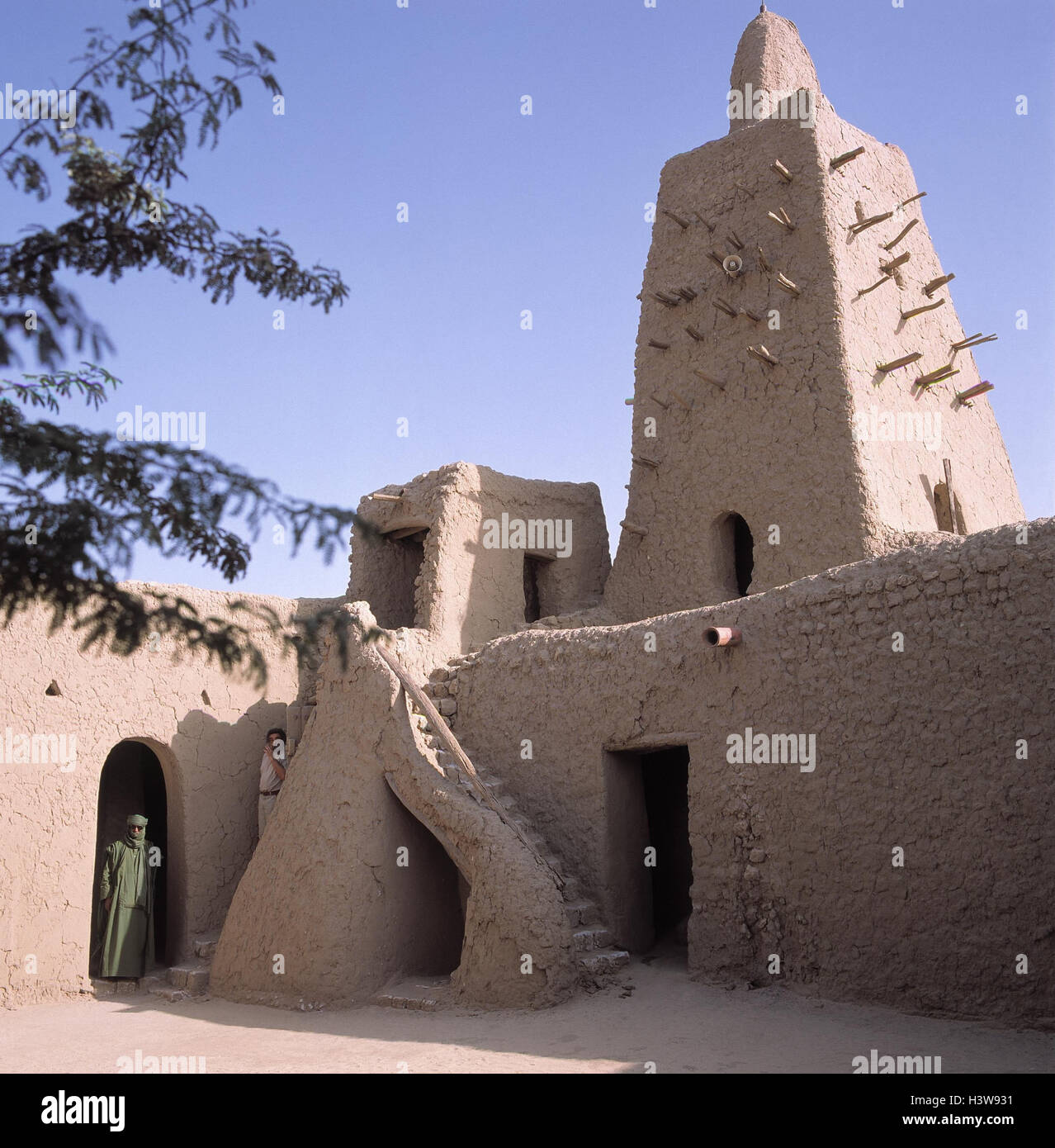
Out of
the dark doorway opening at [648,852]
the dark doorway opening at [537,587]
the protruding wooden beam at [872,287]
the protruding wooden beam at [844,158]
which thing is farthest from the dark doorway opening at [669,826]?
the protruding wooden beam at [844,158]

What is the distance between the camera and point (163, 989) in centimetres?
1078

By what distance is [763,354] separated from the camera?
505 inches

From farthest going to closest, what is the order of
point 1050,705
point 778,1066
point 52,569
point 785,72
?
point 785,72 → point 1050,705 → point 778,1066 → point 52,569

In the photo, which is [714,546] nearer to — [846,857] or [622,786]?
[622,786]

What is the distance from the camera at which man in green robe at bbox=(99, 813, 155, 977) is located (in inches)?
432

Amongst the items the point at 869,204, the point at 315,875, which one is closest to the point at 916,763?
the point at 315,875

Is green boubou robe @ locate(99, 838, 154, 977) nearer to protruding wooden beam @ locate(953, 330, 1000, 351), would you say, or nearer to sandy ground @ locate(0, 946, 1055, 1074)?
sandy ground @ locate(0, 946, 1055, 1074)

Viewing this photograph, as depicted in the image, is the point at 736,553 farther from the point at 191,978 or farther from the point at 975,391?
the point at 191,978

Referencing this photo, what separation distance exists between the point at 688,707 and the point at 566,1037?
3016mm

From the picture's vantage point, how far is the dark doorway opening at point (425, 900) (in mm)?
10297

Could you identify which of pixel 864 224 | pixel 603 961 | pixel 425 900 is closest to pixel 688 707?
pixel 603 961

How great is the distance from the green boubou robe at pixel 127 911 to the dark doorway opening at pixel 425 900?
9.54 ft

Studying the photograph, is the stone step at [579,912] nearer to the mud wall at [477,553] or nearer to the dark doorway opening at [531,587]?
the mud wall at [477,553]

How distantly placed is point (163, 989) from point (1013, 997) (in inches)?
302
